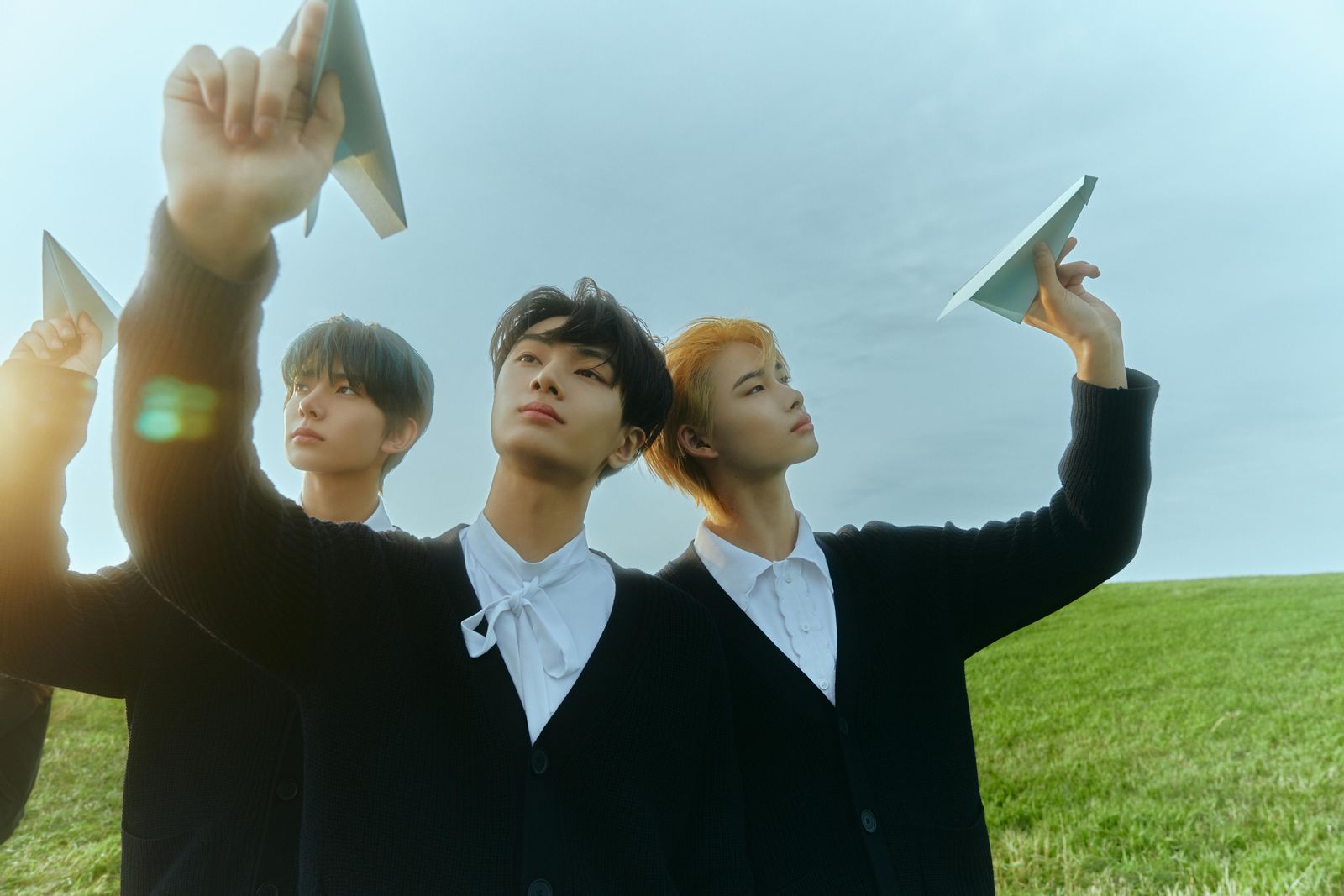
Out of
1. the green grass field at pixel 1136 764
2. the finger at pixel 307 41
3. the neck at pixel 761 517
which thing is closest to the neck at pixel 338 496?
the neck at pixel 761 517

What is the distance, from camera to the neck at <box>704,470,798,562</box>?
278cm

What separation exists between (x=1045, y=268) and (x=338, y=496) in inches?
→ 83.9

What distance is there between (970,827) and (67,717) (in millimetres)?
8644

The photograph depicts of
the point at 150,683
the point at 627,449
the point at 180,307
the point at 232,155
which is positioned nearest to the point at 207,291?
the point at 180,307

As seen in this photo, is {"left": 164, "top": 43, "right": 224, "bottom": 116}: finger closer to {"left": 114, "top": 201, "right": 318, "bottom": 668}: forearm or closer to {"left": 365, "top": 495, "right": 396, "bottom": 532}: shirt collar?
{"left": 114, "top": 201, "right": 318, "bottom": 668}: forearm

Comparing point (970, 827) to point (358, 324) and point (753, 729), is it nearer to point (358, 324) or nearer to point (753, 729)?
point (753, 729)

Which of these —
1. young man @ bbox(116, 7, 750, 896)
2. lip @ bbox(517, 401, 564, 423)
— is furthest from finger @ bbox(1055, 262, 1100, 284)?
lip @ bbox(517, 401, 564, 423)

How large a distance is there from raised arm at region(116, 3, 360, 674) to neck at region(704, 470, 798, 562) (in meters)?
1.61

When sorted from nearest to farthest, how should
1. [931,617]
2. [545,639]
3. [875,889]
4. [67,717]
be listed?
1. [545,639]
2. [875,889]
3. [931,617]
4. [67,717]

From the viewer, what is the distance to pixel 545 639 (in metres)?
2.00

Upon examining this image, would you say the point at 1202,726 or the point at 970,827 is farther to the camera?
the point at 1202,726

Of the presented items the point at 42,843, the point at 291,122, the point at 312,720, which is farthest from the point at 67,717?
the point at 291,122

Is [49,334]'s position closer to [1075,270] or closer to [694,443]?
[694,443]

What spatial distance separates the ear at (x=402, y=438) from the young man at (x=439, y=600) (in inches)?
17.3
